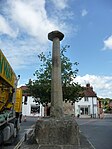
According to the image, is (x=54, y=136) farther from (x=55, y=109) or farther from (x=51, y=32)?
(x=51, y=32)

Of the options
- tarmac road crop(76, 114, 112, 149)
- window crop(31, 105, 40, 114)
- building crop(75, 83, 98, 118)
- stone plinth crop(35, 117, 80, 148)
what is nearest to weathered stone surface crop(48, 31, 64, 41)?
stone plinth crop(35, 117, 80, 148)

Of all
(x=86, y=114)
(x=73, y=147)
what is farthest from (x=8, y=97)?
(x=86, y=114)

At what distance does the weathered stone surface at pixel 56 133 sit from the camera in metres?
8.91

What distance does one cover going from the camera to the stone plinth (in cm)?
890

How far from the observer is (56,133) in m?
8.96

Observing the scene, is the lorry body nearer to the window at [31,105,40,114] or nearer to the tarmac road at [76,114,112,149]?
the tarmac road at [76,114,112,149]

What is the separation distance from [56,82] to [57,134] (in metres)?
2.45

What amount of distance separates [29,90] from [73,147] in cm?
2095

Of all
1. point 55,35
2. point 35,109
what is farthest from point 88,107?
point 55,35

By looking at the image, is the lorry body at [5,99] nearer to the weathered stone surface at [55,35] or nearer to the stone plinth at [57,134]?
the stone plinth at [57,134]

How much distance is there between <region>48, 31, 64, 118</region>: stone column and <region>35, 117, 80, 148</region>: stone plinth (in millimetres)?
1068

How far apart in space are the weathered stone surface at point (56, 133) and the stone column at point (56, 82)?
41.8 inches

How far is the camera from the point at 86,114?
55.7 meters

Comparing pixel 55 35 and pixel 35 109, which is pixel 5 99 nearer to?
pixel 55 35
